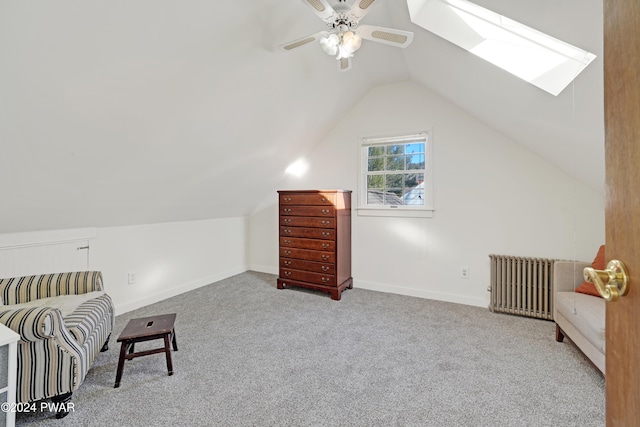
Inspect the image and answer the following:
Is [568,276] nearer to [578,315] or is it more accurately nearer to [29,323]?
[578,315]

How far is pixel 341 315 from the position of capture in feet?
10.0

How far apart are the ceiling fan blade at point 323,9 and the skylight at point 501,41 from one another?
2.14 ft

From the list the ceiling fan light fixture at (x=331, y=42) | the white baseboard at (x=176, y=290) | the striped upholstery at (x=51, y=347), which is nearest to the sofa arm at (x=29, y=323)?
the striped upholstery at (x=51, y=347)

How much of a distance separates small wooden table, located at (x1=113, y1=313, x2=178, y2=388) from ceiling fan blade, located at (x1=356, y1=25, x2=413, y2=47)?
7.41ft

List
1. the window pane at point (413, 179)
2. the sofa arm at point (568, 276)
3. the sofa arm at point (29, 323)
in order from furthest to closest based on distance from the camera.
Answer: the window pane at point (413, 179)
the sofa arm at point (568, 276)
the sofa arm at point (29, 323)

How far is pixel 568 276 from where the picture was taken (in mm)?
2441

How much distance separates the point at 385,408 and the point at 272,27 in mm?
2605

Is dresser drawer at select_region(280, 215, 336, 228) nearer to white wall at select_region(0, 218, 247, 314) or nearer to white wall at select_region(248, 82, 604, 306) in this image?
white wall at select_region(248, 82, 604, 306)

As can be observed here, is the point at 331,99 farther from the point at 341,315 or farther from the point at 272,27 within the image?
the point at 341,315

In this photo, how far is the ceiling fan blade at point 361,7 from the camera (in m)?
1.61

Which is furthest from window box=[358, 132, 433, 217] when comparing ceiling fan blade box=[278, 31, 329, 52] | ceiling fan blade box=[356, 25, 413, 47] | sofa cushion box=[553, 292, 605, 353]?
ceiling fan blade box=[278, 31, 329, 52]

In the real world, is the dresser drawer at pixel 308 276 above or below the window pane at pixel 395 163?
below

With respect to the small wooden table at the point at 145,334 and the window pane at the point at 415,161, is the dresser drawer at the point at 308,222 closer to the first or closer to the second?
the window pane at the point at 415,161

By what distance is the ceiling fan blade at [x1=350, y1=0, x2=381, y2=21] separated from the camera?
1606 mm
